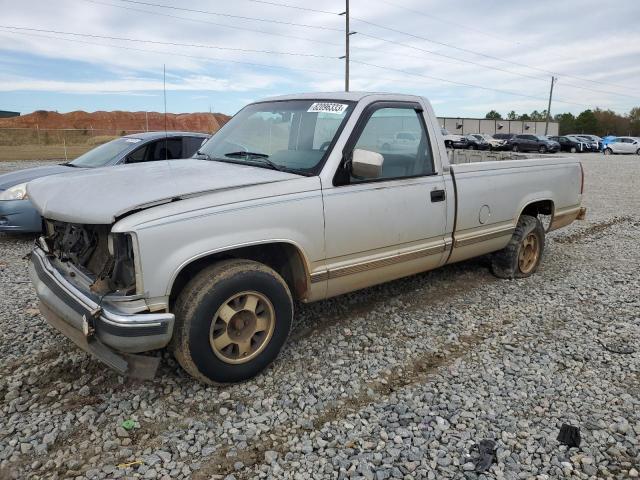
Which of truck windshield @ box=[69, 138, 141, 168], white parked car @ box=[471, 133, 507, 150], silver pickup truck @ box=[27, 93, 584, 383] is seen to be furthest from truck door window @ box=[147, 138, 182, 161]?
white parked car @ box=[471, 133, 507, 150]

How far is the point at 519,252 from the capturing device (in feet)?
18.3

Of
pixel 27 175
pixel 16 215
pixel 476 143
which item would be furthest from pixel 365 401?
pixel 476 143

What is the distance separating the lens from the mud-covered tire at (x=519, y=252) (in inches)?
216

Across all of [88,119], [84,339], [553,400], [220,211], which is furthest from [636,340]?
[88,119]

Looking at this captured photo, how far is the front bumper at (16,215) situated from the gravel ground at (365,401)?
2.21 m

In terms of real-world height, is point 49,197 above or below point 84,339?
above

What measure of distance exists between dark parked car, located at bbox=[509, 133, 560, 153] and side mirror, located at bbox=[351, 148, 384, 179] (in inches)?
1566

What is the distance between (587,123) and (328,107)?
299 ft

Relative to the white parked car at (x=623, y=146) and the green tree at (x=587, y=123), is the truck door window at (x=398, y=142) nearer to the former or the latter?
the white parked car at (x=623, y=146)

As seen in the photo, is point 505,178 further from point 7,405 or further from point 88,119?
point 88,119

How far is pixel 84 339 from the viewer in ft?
9.70

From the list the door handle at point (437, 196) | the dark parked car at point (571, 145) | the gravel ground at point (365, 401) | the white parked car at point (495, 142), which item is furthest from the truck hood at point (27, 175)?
the dark parked car at point (571, 145)

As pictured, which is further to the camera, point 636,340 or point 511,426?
point 636,340

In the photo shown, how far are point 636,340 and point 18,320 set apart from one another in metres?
5.32
